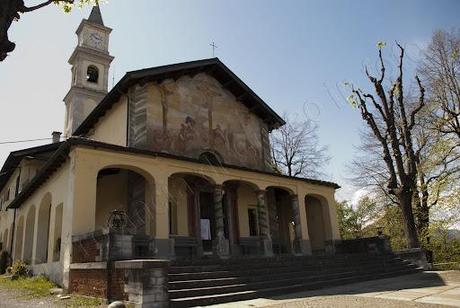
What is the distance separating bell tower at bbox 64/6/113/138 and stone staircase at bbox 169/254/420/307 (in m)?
27.0

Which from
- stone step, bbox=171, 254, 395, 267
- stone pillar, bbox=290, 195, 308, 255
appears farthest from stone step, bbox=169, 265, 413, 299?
stone pillar, bbox=290, 195, 308, 255

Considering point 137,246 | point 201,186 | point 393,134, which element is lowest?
point 137,246

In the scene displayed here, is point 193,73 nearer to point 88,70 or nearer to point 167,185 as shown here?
point 167,185

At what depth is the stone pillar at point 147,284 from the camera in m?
7.59

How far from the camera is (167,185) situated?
1334 centimetres

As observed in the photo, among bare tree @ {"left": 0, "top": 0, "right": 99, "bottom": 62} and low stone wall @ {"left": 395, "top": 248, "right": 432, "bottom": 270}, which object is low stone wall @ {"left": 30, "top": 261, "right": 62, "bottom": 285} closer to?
bare tree @ {"left": 0, "top": 0, "right": 99, "bottom": 62}

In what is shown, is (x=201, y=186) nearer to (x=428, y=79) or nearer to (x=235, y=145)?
(x=235, y=145)

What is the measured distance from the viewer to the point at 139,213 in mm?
13883

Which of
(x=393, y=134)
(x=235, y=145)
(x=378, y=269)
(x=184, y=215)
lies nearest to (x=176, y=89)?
(x=235, y=145)

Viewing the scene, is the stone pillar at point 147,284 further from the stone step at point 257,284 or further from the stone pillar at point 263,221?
the stone pillar at point 263,221

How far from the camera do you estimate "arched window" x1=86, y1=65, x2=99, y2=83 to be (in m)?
36.9

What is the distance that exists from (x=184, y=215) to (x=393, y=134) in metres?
10.1

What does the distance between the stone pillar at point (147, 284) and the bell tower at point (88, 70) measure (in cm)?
2849

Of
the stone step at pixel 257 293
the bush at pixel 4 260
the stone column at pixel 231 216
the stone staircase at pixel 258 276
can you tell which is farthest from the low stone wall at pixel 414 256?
the bush at pixel 4 260
